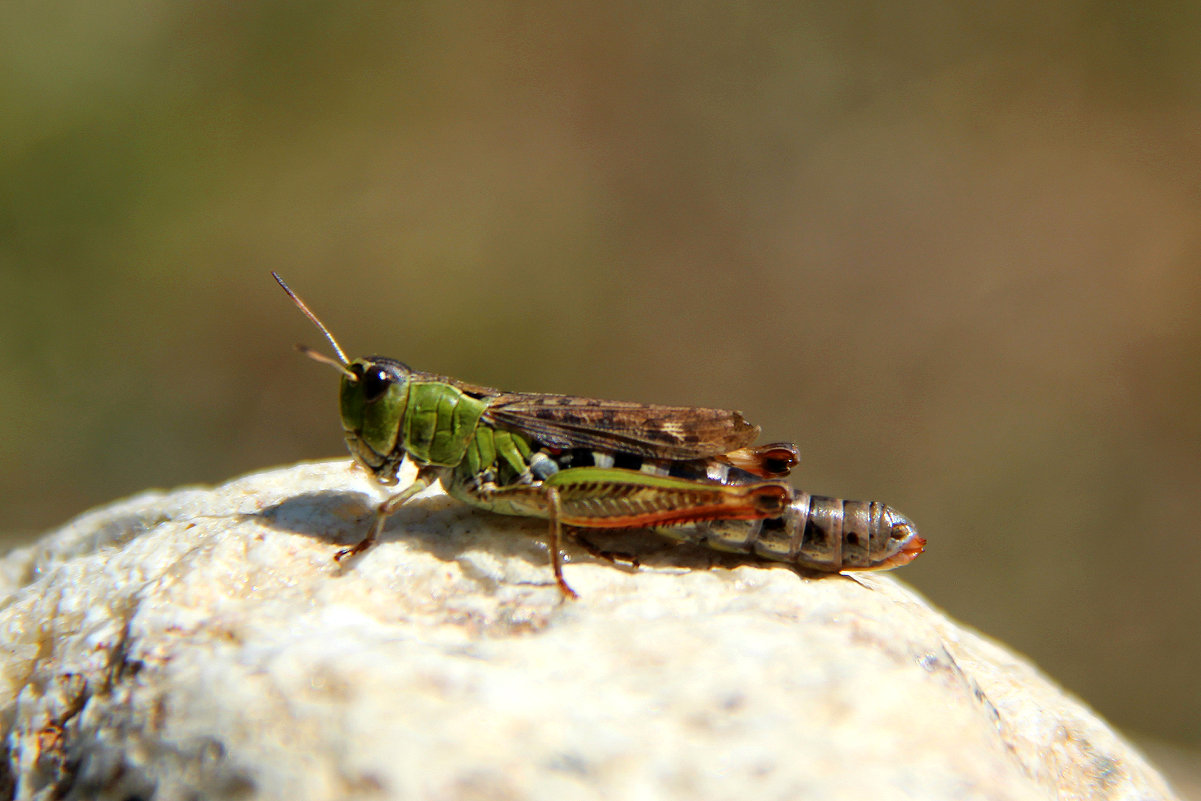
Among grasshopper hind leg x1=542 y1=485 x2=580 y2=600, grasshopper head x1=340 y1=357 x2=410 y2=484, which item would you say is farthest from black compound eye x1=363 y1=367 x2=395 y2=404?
grasshopper hind leg x1=542 y1=485 x2=580 y2=600

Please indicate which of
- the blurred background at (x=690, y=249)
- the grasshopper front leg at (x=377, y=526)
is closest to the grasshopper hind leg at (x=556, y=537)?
the grasshopper front leg at (x=377, y=526)

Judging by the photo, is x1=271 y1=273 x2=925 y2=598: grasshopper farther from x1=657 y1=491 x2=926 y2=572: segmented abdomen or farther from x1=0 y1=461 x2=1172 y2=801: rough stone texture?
x1=0 y1=461 x2=1172 y2=801: rough stone texture

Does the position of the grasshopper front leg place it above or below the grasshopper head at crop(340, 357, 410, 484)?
below

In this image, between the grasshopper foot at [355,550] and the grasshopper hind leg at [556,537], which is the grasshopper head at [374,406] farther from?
the grasshopper hind leg at [556,537]

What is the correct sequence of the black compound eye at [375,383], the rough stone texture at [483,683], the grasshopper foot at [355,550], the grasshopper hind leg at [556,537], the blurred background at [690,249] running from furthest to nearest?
the blurred background at [690,249]
the black compound eye at [375,383]
the grasshopper foot at [355,550]
the grasshopper hind leg at [556,537]
the rough stone texture at [483,683]

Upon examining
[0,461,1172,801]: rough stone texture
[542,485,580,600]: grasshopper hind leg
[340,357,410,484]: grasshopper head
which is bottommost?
[0,461,1172,801]: rough stone texture

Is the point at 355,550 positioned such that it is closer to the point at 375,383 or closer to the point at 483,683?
the point at 375,383

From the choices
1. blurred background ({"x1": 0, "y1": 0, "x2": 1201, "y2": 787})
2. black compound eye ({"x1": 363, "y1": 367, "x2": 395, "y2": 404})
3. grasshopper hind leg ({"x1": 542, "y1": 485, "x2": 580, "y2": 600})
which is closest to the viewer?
grasshopper hind leg ({"x1": 542, "y1": 485, "x2": 580, "y2": 600})

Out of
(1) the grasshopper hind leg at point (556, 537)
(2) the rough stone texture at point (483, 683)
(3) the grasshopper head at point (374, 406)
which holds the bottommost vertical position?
(2) the rough stone texture at point (483, 683)
